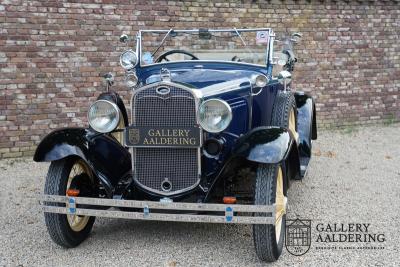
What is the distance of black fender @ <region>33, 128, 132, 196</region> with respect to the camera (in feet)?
12.6

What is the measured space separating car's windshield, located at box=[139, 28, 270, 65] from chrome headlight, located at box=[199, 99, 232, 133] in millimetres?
1317

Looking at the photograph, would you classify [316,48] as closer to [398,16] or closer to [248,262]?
[398,16]

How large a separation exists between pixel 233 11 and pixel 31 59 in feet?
10.6

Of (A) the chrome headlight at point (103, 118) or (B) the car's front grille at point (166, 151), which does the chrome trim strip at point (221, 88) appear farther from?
(A) the chrome headlight at point (103, 118)

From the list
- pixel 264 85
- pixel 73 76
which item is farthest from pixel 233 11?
pixel 264 85

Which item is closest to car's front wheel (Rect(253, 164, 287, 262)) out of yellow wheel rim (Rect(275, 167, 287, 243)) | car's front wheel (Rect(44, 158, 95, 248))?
yellow wheel rim (Rect(275, 167, 287, 243))

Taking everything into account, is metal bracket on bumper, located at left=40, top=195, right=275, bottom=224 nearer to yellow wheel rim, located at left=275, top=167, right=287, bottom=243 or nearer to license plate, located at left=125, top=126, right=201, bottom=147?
yellow wheel rim, located at left=275, top=167, right=287, bottom=243

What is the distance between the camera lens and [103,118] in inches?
152

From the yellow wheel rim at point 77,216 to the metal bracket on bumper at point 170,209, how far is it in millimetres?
312

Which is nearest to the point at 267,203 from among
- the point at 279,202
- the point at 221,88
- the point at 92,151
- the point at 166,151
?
the point at 279,202

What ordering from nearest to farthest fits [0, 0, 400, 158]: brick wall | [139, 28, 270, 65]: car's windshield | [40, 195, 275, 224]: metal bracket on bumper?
[40, 195, 275, 224]: metal bracket on bumper
[139, 28, 270, 65]: car's windshield
[0, 0, 400, 158]: brick wall

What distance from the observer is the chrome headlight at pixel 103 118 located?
383cm

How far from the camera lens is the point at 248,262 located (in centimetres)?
366

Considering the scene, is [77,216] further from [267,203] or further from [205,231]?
[267,203]
